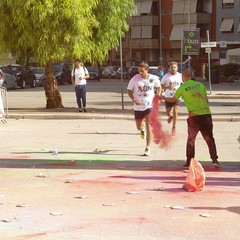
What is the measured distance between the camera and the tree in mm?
21312

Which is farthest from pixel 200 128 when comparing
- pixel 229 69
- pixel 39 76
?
pixel 229 69

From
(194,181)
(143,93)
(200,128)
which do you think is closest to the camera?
(194,181)

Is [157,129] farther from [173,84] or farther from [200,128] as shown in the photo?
[173,84]

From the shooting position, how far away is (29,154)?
501 inches

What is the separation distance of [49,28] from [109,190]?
13278mm

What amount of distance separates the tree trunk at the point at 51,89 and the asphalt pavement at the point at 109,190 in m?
6.73

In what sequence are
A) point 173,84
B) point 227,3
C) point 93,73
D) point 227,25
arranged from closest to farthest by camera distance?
point 173,84
point 93,73
point 227,3
point 227,25

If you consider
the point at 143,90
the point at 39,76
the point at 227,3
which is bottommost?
the point at 39,76

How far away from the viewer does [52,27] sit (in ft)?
70.7

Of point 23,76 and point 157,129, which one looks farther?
point 23,76

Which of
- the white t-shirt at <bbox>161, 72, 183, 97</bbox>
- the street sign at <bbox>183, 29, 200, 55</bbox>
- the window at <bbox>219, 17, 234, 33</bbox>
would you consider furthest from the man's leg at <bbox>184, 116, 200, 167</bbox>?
the window at <bbox>219, 17, 234, 33</bbox>

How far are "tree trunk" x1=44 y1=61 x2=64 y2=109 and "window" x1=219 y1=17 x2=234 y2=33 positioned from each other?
50975 millimetres

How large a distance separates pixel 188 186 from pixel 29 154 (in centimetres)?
463

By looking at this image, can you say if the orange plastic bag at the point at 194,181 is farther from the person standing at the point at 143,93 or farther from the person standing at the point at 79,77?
the person standing at the point at 79,77
